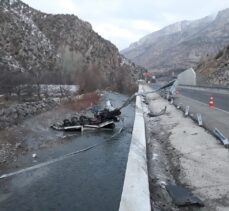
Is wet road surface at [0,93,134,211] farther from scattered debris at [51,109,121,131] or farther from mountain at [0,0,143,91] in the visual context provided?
mountain at [0,0,143,91]

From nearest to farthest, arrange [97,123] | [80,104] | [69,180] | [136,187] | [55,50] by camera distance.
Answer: [136,187] < [69,180] < [97,123] < [80,104] < [55,50]

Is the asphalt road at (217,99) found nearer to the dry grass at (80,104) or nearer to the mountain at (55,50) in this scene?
the dry grass at (80,104)

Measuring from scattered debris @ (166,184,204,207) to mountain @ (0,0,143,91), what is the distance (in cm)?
4663

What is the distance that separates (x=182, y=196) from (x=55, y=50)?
124380 millimetres

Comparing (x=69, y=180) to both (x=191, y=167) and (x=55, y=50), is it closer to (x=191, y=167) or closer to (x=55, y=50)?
(x=191, y=167)

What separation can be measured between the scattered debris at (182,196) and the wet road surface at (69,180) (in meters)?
1.37

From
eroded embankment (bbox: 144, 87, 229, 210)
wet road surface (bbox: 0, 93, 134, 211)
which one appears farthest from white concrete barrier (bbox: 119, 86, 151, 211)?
wet road surface (bbox: 0, 93, 134, 211)

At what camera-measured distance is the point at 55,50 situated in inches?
5012

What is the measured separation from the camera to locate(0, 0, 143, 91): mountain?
81062 mm

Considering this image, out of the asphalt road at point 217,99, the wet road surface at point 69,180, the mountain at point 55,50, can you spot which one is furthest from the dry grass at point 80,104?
the wet road surface at point 69,180

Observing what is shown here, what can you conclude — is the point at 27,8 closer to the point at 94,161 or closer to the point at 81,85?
the point at 81,85


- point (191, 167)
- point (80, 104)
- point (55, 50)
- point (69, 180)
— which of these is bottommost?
point (80, 104)

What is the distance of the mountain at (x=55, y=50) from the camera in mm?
81062

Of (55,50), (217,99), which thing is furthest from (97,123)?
(55,50)
